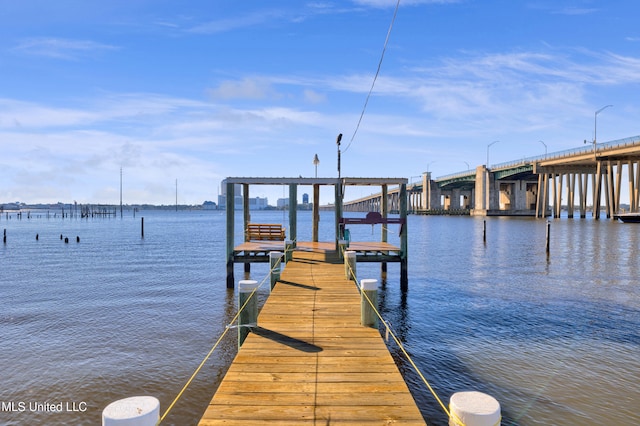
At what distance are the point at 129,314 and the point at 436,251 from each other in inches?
1291

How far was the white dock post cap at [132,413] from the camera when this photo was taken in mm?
4043

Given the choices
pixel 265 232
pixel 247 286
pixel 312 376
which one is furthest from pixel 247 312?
pixel 265 232

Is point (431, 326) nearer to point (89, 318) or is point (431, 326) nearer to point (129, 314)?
point (129, 314)

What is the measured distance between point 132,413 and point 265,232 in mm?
20860

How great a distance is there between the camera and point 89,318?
1658 centimetres

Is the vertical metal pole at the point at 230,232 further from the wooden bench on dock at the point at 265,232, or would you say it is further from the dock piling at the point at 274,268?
the dock piling at the point at 274,268

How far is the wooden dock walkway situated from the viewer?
17.6 ft

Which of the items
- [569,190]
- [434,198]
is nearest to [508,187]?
[569,190]

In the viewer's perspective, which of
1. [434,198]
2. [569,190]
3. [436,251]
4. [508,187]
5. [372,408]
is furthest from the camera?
[434,198]

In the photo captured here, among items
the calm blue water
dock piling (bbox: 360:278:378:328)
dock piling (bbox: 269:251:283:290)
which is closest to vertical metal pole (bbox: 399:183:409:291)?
the calm blue water

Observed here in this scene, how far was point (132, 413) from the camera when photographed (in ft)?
13.6

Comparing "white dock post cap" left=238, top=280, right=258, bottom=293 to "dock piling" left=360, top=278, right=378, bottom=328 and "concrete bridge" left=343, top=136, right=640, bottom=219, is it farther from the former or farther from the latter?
"concrete bridge" left=343, top=136, right=640, bottom=219

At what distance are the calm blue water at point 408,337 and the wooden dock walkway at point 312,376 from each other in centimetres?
255

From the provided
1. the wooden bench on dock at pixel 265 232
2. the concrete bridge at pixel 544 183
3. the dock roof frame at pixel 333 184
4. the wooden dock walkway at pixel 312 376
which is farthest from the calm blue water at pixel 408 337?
the concrete bridge at pixel 544 183
